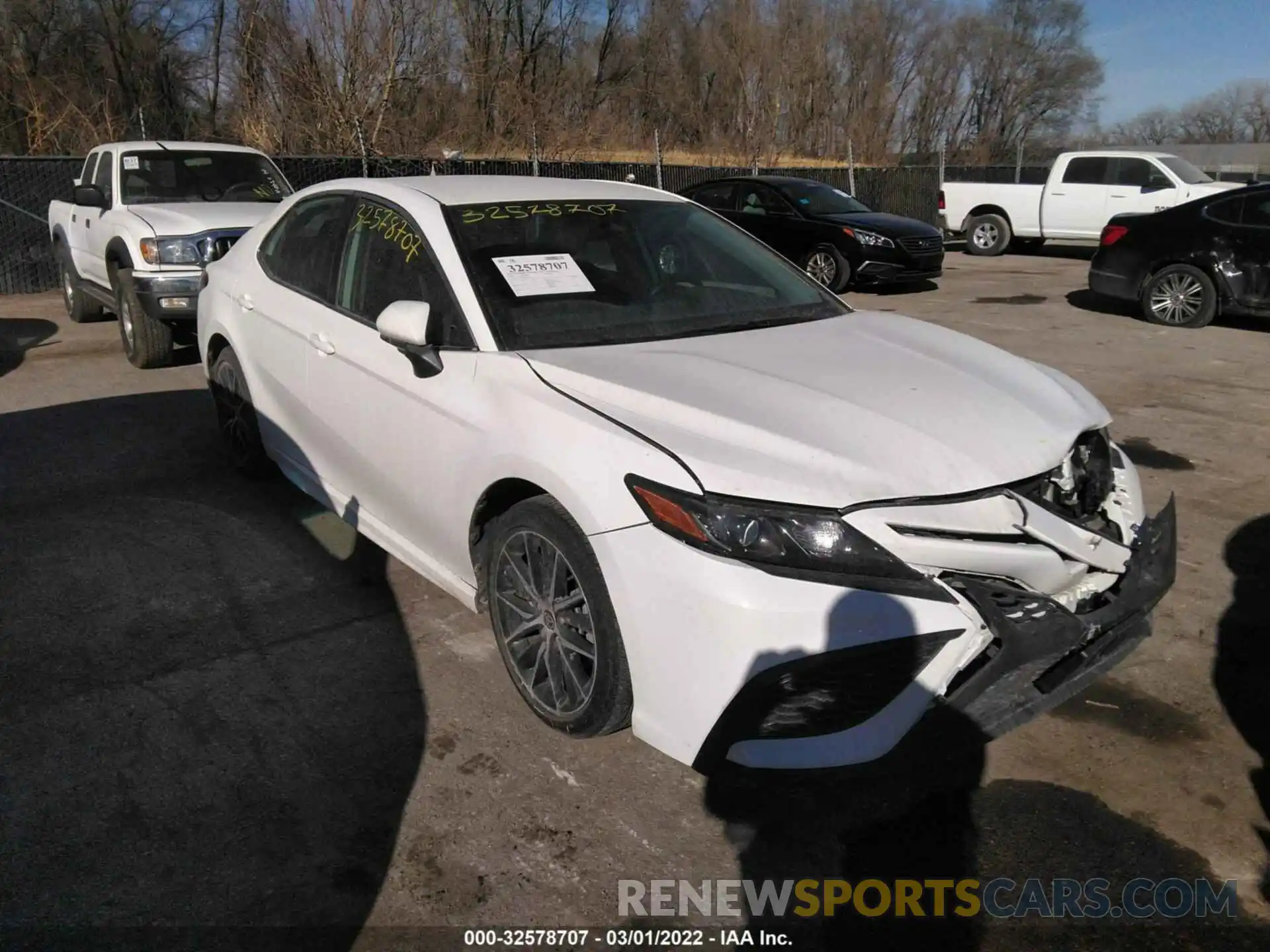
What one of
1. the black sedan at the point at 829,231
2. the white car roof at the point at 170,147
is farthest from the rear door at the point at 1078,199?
the white car roof at the point at 170,147

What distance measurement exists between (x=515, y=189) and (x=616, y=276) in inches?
27.5

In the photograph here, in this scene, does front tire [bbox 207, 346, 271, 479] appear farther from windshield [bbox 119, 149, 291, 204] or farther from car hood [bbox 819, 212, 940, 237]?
car hood [bbox 819, 212, 940, 237]

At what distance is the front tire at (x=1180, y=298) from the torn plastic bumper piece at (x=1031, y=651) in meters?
8.89

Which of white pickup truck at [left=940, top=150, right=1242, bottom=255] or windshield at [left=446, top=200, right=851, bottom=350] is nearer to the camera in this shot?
windshield at [left=446, top=200, right=851, bottom=350]

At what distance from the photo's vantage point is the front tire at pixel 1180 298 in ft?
33.4

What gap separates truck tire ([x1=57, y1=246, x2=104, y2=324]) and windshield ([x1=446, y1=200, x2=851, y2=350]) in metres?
7.45

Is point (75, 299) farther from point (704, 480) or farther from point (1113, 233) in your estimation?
point (1113, 233)

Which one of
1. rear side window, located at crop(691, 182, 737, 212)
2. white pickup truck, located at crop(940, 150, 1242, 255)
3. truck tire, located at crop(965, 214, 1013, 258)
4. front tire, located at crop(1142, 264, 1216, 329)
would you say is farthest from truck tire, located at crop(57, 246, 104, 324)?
truck tire, located at crop(965, 214, 1013, 258)

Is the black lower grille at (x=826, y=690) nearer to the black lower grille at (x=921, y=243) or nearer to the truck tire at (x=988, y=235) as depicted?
the black lower grille at (x=921, y=243)

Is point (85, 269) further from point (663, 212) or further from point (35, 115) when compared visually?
point (35, 115)

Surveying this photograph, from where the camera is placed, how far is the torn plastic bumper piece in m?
2.43

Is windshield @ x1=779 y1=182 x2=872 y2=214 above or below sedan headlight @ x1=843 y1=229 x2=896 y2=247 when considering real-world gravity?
above

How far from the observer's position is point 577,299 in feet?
11.6

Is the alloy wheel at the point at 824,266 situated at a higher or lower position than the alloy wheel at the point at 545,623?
higher
